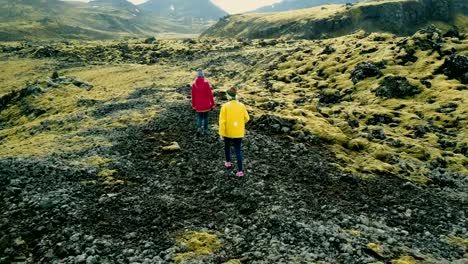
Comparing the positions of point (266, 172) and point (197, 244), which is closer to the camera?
point (197, 244)

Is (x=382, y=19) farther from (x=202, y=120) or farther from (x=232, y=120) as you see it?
(x=232, y=120)

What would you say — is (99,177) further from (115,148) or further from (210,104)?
(210,104)

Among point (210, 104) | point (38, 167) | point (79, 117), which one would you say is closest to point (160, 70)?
point (79, 117)

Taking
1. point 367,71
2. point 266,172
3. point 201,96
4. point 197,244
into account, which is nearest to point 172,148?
point 201,96

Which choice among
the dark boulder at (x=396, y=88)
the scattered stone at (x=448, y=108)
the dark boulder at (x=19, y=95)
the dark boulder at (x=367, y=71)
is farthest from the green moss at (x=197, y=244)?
the dark boulder at (x=19, y=95)

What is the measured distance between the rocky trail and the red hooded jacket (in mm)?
3220

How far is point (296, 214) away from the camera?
1786cm

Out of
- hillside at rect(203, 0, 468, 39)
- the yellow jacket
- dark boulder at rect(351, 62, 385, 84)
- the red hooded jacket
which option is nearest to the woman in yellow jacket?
the yellow jacket

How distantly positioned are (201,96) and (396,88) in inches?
815

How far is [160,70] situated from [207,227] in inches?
2057

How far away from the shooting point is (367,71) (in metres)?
42.9

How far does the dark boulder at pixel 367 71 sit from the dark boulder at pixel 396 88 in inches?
107

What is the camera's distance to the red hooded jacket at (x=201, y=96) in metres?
27.6

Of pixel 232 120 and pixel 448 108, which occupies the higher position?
pixel 232 120
